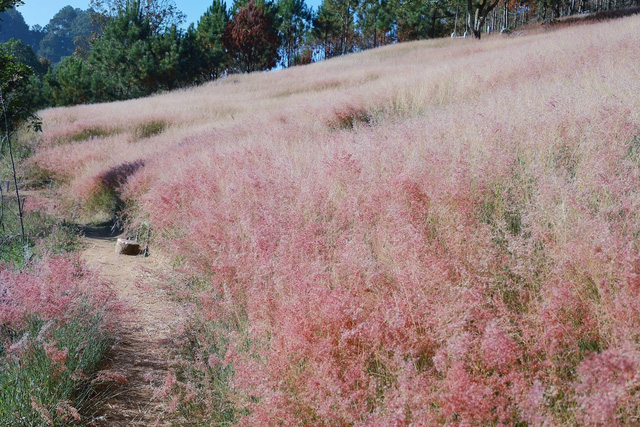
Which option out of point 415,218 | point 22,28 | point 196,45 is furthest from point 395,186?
point 22,28

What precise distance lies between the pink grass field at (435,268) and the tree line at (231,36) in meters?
18.1

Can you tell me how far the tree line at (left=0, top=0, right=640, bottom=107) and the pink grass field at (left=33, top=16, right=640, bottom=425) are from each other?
1807 cm

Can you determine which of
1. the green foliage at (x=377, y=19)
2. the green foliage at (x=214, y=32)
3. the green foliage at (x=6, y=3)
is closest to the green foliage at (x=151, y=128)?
the green foliage at (x=6, y=3)

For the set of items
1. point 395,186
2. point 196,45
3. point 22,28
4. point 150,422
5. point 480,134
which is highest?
point 22,28

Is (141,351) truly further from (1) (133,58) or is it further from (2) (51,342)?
(1) (133,58)

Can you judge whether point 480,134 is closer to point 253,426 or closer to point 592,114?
point 592,114

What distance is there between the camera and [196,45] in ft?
96.9

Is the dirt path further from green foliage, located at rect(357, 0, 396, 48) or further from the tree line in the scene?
green foliage, located at rect(357, 0, 396, 48)

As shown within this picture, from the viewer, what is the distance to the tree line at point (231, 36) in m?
27.1

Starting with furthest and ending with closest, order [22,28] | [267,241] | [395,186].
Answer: [22,28]
[395,186]
[267,241]

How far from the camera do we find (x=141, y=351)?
10.6 feet

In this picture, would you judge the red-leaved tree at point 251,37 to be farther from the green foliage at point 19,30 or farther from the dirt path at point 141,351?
the green foliage at point 19,30

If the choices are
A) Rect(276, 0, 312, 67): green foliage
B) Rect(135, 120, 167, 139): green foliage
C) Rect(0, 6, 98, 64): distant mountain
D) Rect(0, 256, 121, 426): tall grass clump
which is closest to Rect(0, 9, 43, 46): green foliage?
Rect(0, 6, 98, 64): distant mountain

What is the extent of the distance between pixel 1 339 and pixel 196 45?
30604mm
